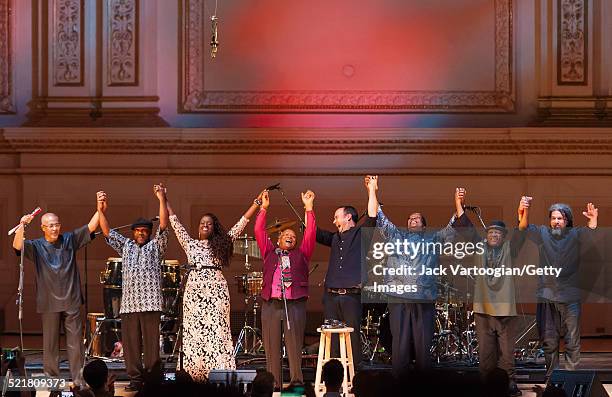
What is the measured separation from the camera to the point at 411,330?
1077 cm

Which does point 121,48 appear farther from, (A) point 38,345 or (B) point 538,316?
(B) point 538,316

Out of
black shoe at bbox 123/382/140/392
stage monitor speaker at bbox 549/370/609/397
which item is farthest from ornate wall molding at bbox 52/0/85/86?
stage monitor speaker at bbox 549/370/609/397

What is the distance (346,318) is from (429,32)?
4.93 m

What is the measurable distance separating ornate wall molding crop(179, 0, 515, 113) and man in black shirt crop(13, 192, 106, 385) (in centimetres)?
421

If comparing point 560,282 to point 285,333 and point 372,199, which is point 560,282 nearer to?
point 372,199

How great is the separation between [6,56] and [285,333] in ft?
19.1

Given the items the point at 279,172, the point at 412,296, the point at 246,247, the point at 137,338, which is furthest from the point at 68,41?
the point at 412,296

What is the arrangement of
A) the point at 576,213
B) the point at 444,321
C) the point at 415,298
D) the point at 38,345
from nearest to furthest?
the point at 415,298 < the point at 444,321 < the point at 38,345 < the point at 576,213

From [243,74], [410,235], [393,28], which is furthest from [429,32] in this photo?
[410,235]

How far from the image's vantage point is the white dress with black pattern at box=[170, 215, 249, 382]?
10.7 m

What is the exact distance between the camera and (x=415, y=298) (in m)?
10.7

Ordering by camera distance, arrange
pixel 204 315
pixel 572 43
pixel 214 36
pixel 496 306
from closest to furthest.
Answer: pixel 496 306, pixel 204 315, pixel 214 36, pixel 572 43

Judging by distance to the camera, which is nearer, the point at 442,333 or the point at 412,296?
the point at 412,296

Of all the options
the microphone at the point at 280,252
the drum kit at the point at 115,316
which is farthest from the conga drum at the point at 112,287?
the microphone at the point at 280,252
